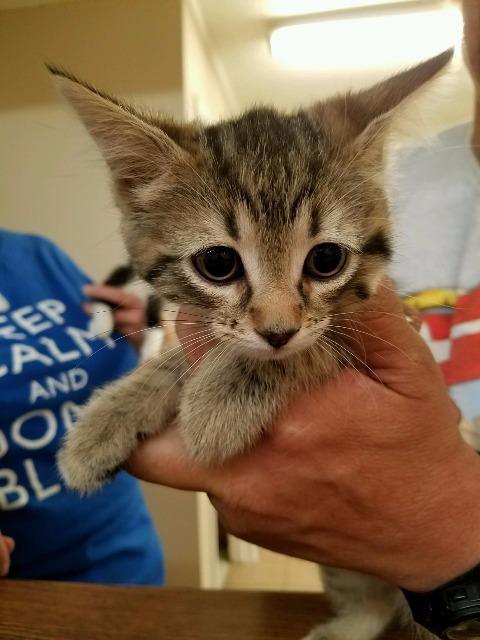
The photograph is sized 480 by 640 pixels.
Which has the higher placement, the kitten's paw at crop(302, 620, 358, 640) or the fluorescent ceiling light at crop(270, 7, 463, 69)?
the fluorescent ceiling light at crop(270, 7, 463, 69)

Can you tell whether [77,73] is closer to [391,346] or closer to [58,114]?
[58,114]

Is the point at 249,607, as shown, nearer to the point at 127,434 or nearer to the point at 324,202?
the point at 127,434

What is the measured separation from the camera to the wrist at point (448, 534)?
53cm

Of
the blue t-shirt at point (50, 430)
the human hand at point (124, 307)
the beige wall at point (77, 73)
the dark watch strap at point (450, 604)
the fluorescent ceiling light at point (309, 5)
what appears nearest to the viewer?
the dark watch strap at point (450, 604)

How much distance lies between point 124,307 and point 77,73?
103cm

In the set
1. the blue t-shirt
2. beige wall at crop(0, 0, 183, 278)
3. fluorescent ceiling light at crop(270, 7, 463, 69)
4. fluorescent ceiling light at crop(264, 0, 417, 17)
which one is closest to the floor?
the blue t-shirt

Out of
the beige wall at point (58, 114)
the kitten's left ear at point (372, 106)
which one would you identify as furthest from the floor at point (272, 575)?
the kitten's left ear at point (372, 106)

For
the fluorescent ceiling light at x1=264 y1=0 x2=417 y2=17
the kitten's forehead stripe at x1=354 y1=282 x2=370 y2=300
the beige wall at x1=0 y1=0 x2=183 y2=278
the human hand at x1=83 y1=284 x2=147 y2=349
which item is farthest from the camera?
the fluorescent ceiling light at x1=264 y1=0 x2=417 y2=17

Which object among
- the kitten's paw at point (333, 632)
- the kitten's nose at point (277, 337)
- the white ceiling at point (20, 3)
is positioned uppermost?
the white ceiling at point (20, 3)

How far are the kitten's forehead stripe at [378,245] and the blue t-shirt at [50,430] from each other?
1.57 ft

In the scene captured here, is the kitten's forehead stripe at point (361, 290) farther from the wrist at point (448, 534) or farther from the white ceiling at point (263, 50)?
the white ceiling at point (263, 50)

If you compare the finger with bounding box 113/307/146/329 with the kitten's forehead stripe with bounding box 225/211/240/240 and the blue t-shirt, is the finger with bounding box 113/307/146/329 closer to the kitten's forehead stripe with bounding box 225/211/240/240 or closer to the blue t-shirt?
the blue t-shirt

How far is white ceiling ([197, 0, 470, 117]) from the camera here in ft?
6.46

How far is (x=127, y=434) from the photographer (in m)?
0.66
